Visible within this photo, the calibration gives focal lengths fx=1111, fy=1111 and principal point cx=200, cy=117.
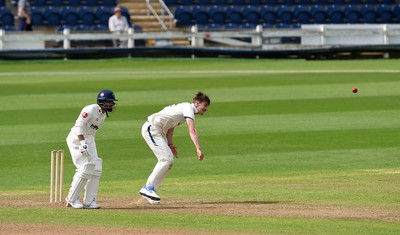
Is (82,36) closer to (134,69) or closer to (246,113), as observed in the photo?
(134,69)

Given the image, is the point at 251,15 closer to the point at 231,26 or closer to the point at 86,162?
the point at 231,26

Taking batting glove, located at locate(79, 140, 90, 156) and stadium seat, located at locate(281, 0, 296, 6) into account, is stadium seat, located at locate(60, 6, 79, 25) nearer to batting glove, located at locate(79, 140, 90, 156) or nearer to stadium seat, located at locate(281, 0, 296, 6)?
stadium seat, located at locate(281, 0, 296, 6)

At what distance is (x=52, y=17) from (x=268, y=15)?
29.5 ft

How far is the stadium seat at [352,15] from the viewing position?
1845 inches

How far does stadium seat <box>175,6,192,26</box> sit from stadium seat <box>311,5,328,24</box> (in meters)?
5.27

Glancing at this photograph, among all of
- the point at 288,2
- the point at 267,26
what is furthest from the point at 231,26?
the point at 288,2

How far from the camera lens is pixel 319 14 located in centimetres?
4678

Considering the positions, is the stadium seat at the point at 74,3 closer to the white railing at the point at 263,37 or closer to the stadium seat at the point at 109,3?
the stadium seat at the point at 109,3

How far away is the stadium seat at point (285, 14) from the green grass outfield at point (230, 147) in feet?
29.0

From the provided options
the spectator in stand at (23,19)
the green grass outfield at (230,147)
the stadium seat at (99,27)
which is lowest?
the green grass outfield at (230,147)

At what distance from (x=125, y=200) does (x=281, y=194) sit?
2.24 m

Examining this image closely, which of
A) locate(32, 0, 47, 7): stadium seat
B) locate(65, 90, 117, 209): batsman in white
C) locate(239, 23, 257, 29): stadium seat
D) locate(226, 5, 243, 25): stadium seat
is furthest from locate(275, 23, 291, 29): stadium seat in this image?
locate(65, 90, 117, 209): batsman in white

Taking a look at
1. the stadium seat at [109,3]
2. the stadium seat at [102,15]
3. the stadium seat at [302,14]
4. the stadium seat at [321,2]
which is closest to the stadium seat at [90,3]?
the stadium seat at [109,3]

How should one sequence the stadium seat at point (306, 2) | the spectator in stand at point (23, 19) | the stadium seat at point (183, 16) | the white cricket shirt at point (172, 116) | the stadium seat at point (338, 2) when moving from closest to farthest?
the white cricket shirt at point (172, 116) → the spectator in stand at point (23, 19) → the stadium seat at point (183, 16) → the stadium seat at point (306, 2) → the stadium seat at point (338, 2)
